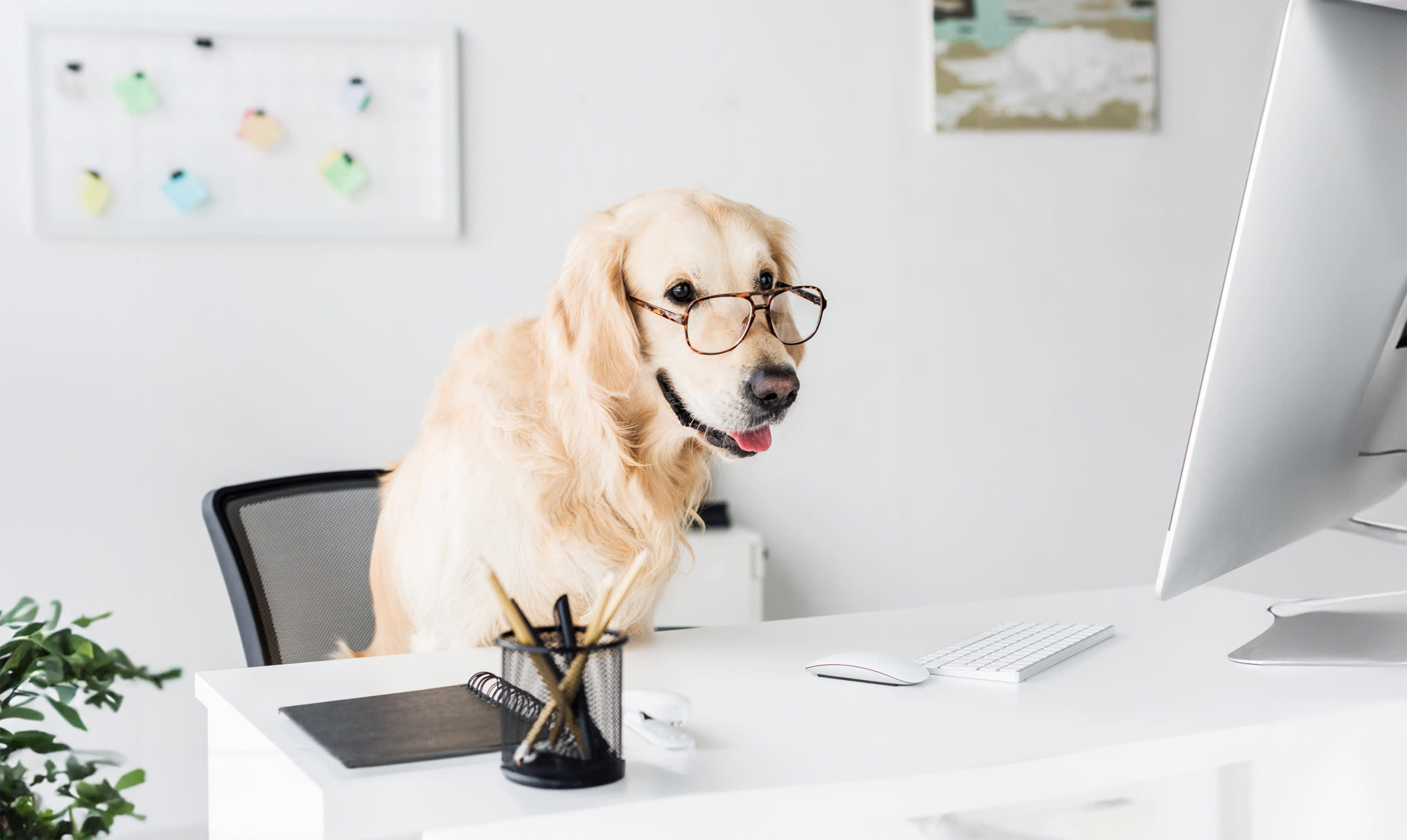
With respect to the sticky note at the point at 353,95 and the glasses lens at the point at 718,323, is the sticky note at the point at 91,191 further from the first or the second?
the glasses lens at the point at 718,323

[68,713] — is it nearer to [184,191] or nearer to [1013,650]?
[1013,650]

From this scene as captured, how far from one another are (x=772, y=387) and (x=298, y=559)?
84 cm

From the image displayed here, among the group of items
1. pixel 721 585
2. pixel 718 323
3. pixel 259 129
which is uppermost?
pixel 259 129

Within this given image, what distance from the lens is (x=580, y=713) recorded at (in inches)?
29.6

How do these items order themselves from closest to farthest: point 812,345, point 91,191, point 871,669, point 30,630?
1. point 871,669
2. point 30,630
3. point 91,191
4. point 812,345

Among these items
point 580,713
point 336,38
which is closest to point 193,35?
point 336,38

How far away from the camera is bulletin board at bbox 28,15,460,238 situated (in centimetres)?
246

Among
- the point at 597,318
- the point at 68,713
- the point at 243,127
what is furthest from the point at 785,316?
the point at 243,127

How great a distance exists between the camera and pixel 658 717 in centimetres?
86

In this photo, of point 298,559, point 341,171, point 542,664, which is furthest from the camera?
point 341,171

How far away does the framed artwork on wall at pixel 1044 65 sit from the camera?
3008 mm

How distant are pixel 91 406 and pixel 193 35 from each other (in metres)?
0.84

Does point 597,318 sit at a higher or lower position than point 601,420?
higher

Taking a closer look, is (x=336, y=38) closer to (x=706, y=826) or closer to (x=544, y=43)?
(x=544, y=43)
